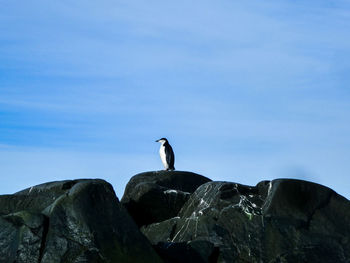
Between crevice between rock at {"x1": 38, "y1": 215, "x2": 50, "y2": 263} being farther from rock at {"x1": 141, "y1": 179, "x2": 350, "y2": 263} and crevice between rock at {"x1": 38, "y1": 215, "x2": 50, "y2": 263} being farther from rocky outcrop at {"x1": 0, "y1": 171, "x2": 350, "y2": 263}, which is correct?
rock at {"x1": 141, "y1": 179, "x2": 350, "y2": 263}

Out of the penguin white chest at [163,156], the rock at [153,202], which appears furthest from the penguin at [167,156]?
the rock at [153,202]

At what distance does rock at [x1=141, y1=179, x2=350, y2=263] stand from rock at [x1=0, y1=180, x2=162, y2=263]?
52.7 inches

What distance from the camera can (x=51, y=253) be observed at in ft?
49.4

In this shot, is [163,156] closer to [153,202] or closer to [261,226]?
[153,202]

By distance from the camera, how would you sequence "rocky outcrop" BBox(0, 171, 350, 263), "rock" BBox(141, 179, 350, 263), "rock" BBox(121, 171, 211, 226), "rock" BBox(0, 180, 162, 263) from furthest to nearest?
1. "rock" BBox(121, 171, 211, 226)
2. "rock" BBox(141, 179, 350, 263)
3. "rocky outcrop" BBox(0, 171, 350, 263)
4. "rock" BBox(0, 180, 162, 263)

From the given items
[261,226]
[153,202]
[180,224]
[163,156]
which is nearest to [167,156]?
[163,156]

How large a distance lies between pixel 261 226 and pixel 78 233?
15.1ft

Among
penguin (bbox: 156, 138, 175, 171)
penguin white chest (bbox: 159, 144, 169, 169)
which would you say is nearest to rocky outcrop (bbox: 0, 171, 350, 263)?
penguin (bbox: 156, 138, 175, 171)

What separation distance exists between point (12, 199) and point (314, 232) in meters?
8.27

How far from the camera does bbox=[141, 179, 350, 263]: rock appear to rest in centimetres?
1688

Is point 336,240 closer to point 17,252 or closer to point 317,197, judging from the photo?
point 317,197

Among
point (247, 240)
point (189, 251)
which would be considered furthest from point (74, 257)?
point (247, 240)

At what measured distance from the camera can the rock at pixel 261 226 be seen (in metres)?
16.9

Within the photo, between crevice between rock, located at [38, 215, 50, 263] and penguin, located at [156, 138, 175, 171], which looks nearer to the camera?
crevice between rock, located at [38, 215, 50, 263]
